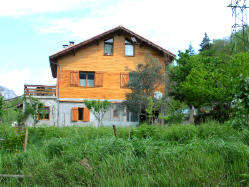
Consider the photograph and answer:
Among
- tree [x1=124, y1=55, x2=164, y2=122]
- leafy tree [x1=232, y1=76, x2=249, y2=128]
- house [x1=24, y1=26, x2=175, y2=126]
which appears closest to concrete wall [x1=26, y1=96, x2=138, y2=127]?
house [x1=24, y1=26, x2=175, y2=126]

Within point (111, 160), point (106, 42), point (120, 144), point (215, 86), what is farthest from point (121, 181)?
point (106, 42)

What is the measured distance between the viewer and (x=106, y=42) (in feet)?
65.7

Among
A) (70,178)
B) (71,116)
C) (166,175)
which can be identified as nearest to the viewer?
(166,175)

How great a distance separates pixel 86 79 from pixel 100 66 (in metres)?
1.33

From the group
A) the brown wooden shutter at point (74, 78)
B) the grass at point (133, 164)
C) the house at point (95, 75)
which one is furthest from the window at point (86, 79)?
the grass at point (133, 164)

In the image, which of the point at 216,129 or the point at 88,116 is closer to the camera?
the point at 216,129

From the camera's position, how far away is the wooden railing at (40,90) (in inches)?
741

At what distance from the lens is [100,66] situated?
1950 centimetres

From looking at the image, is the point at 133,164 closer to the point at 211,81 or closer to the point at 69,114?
the point at 211,81

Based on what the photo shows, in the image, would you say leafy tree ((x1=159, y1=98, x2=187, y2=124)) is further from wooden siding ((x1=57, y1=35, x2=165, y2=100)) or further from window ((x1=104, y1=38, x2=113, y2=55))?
window ((x1=104, y1=38, x2=113, y2=55))

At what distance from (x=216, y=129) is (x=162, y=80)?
9.29 meters

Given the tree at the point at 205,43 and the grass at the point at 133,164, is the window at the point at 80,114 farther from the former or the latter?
the tree at the point at 205,43

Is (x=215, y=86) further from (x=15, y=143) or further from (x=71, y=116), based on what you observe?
(x=15, y=143)

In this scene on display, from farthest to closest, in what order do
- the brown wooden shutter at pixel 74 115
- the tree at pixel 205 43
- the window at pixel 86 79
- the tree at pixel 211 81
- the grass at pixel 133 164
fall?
the tree at pixel 205 43, the window at pixel 86 79, the brown wooden shutter at pixel 74 115, the tree at pixel 211 81, the grass at pixel 133 164
